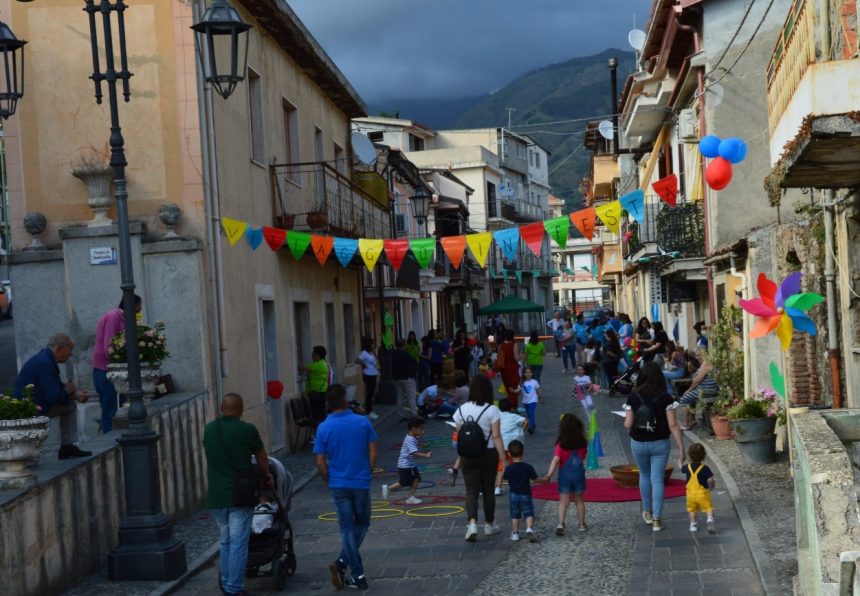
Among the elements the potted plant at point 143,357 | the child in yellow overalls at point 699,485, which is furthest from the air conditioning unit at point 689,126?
the potted plant at point 143,357

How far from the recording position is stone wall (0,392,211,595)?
844cm

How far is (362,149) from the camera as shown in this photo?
26.7m

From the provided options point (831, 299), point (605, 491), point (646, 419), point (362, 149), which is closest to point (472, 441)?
point (646, 419)

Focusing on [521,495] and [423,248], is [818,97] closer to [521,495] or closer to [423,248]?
[521,495]

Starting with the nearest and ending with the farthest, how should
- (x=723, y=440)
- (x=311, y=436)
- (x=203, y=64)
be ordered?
1. (x=203, y=64)
2. (x=723, y=440)
3. (x=311, y=436)

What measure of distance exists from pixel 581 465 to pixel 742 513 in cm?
161

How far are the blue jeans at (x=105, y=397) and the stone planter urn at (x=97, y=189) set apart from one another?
2.28m

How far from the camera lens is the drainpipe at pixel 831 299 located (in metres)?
12.6

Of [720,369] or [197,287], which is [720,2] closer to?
[720,369]

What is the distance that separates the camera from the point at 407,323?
45.8 meters

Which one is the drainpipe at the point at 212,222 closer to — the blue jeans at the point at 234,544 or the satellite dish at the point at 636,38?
the blue jeans at the point at 234,544

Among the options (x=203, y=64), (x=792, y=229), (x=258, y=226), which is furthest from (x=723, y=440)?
(x=203, y=64)

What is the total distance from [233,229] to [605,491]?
5.84 meters

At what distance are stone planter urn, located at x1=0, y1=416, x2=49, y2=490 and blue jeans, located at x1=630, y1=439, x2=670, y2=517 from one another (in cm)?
556
